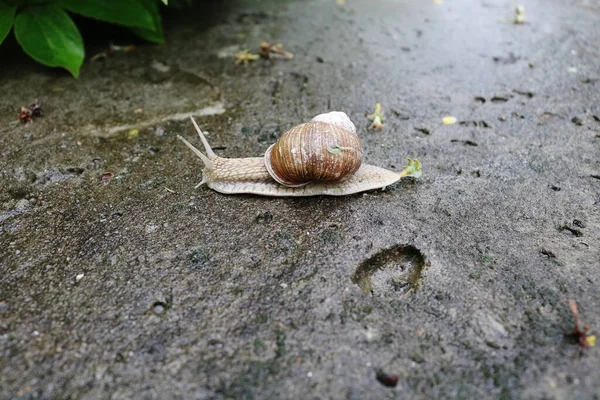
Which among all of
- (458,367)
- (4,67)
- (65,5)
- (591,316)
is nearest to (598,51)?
(591,316)

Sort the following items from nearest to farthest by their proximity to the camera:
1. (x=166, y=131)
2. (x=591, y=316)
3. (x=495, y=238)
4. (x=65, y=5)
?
(x=591, y=316) < (x=495, y=238) < (x=166, y=131) < (x=65, y=5)

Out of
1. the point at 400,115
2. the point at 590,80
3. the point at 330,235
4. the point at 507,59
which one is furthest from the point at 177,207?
the point at 590,80

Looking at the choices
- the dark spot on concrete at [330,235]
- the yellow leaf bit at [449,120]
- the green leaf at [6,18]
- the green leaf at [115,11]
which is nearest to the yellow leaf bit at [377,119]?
the yellow leaf bit at [449,120]

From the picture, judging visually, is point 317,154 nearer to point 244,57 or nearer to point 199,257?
point 199,257

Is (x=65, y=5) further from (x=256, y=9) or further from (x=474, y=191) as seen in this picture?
(x=474, y=191)

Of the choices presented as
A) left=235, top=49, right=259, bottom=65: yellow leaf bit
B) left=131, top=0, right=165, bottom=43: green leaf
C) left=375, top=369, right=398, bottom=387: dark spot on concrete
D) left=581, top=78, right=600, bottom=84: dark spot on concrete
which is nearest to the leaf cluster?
left=131, top=0, right=165, bottom=43: green leaf

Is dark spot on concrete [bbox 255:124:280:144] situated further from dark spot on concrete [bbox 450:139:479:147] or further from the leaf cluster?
the leaf cluster
